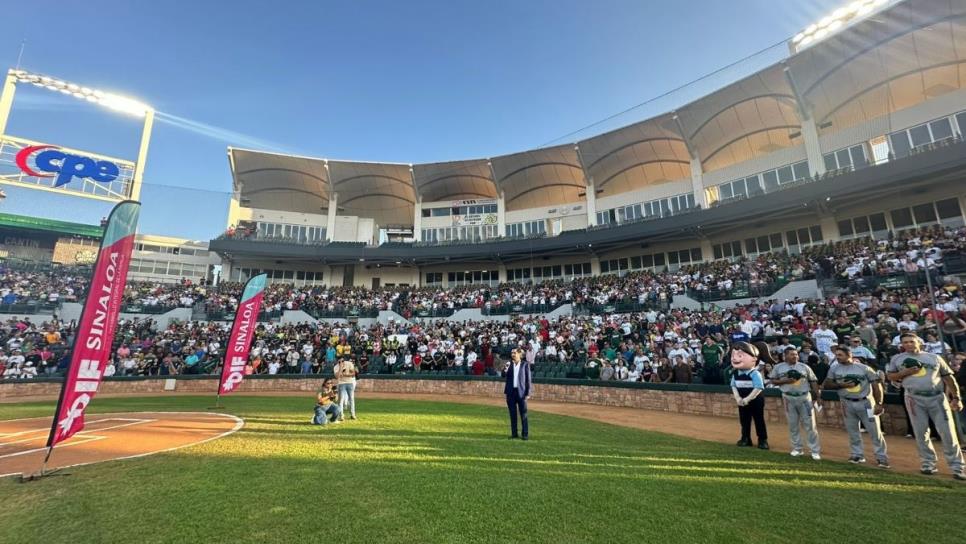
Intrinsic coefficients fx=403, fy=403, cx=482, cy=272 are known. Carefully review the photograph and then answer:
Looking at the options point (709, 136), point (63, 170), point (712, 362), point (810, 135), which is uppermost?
point (709, 136)

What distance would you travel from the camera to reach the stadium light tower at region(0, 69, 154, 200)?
33406 millimetres

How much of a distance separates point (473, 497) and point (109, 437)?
8.17 metres

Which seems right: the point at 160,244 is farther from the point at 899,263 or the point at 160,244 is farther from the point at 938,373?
the point at 899,263

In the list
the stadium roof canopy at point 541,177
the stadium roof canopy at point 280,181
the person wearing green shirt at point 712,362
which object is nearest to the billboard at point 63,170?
the stadium roof canopy at point 280,181

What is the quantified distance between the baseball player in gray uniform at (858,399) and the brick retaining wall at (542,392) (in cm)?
382

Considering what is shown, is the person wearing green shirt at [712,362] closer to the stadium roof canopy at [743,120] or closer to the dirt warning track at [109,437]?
the dirt warning track at [109,437]

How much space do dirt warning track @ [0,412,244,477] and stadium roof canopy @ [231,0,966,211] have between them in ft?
104

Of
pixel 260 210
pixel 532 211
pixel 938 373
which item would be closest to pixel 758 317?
pixel 938 373

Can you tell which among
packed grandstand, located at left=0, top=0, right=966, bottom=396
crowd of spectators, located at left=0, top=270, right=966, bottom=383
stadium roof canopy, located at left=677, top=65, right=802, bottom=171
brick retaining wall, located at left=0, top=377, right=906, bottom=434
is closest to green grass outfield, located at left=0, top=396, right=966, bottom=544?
brick retaining wall, located at left=0, top=377, right=906, bottom=434

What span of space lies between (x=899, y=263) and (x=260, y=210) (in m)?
46.2

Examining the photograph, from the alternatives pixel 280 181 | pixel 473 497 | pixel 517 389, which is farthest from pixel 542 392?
pixel 280 181

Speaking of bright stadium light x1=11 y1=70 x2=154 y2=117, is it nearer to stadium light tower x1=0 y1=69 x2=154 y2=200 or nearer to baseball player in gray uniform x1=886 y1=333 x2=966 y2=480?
stadium light tower x1=0 y1=69 x2=154 y2=200

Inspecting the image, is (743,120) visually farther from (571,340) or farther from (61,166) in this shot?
(61,166)

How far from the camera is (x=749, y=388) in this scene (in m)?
7.39
